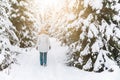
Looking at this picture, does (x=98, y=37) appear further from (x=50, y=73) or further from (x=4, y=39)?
(x=4, y=39)

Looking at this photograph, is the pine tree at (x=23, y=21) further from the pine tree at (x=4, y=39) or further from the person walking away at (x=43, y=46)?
the pine tree at (x=4, y=39)

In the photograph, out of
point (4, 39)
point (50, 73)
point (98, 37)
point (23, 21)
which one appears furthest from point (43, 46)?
point (23, 21)

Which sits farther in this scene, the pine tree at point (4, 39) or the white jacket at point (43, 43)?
the white jacket at point (43, 43)

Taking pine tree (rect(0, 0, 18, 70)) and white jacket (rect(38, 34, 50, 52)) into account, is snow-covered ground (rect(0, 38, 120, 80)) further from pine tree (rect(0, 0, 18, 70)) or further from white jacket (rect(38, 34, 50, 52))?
white jacket (rect(38, 34, 50, 52))

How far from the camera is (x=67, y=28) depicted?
1512 cm

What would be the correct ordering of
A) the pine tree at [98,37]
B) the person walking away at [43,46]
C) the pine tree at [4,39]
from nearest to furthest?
1. the pine tree at [4,39]
2. the pine tree at [98,37]
3. the person walking away at [43,46]

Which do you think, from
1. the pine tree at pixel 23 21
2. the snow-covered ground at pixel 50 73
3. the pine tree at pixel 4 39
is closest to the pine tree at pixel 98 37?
→ the snow-covered ground at pixel 50 73

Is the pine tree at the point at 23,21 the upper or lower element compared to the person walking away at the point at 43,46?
upper

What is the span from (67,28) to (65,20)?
3.19 feet

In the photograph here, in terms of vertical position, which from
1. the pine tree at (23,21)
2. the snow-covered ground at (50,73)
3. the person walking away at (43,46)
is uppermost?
the pine tree at (23,21)

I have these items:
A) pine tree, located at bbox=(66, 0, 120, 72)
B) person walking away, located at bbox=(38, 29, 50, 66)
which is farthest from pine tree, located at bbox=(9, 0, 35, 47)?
pine tree, located at bbox=(66, 0, 120, 72)

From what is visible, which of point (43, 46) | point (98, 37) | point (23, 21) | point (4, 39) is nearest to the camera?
point (4, 39)

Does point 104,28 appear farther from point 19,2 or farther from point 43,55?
point 19,2

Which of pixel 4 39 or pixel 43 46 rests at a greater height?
pixel 43 46
